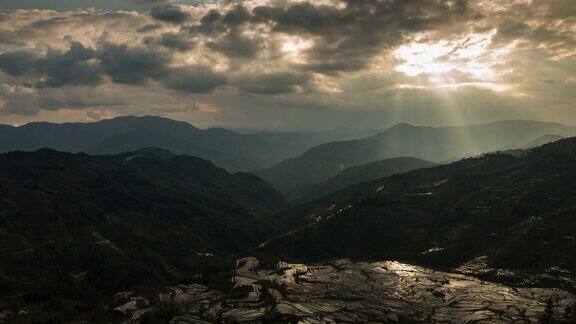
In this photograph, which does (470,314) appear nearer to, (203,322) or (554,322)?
(554,322)

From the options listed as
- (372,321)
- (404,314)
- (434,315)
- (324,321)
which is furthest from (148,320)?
(434,315)

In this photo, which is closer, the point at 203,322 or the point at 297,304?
the point at 203,322

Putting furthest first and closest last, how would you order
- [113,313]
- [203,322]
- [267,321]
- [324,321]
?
[113,313] → [324,321] → [267,321] → [203,322]

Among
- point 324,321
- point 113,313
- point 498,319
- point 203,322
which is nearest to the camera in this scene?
point 203,322

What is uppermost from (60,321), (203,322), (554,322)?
(203,322)

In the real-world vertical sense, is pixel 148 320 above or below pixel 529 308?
above

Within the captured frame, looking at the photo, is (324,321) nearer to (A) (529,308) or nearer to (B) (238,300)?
(B) (238,300)

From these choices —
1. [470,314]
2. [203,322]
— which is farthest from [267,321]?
[470,314]

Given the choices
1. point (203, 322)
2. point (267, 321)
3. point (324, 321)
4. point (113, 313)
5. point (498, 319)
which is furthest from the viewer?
point (113, 313)

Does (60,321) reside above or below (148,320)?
below
